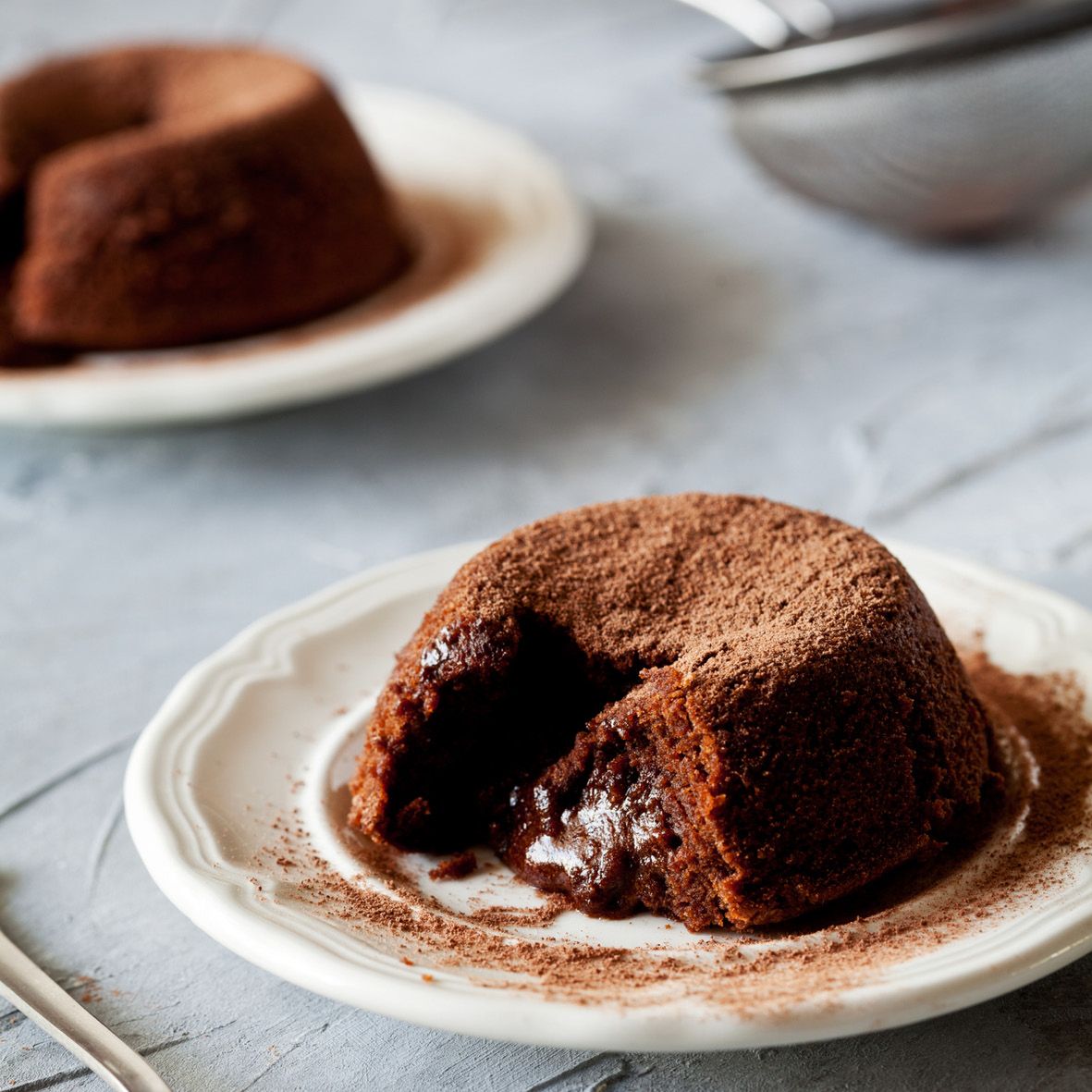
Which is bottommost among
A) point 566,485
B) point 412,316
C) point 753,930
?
point 566,485

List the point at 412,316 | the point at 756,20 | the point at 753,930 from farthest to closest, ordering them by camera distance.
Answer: the point at 756,20
the point at 412,316
the point at 753,930

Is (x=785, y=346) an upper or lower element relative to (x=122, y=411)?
lower

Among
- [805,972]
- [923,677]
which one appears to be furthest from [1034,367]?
[805,972]

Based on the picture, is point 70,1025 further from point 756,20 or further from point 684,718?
point 756,20

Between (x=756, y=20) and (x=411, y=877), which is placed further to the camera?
(x=756, y=20)

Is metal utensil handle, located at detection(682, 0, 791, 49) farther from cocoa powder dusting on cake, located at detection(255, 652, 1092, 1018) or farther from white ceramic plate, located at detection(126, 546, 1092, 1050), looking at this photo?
cocoa powder dusting on cake, located at detection(255, 652, 1092, 1018)

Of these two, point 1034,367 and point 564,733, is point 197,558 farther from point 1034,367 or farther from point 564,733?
point 1034,367

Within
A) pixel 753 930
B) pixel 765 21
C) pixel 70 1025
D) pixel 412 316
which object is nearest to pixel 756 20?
pixel 765 21
